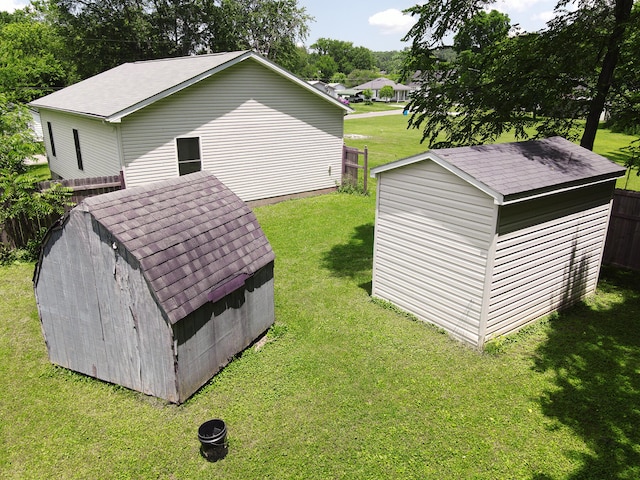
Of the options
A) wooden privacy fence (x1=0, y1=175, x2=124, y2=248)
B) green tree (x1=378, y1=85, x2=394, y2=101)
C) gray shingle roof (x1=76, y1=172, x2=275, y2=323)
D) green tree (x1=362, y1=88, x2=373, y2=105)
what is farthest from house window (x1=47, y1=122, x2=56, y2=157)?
green tree (x1=378, y1=85, x2=394, y2=101)

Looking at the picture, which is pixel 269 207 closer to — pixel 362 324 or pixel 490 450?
pixel 362 324

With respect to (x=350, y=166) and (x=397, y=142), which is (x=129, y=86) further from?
(x=397, y=142)

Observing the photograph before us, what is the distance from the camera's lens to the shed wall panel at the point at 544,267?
25.0ft

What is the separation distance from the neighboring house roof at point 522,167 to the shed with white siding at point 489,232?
0.02m

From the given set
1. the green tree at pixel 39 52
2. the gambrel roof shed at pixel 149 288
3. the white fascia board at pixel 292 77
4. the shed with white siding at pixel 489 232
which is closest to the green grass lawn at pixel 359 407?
the gambrel roof shed at pixel 149 288

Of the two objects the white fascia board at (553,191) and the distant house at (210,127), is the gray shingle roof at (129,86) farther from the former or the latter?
the white fascia board at (553,191)

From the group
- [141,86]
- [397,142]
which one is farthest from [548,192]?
[397,142]

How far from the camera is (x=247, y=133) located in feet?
51.8

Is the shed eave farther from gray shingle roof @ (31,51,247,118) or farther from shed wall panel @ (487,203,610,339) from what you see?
gray shingle roof @ (31,51,247,118)

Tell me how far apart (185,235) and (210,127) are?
368 inches

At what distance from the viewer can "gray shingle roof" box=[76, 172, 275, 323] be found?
5839 mm

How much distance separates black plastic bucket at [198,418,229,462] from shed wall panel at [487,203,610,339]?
4705 mm

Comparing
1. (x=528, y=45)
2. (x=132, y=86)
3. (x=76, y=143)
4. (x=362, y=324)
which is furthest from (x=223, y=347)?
(x=76, y=143)

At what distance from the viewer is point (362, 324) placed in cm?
859
